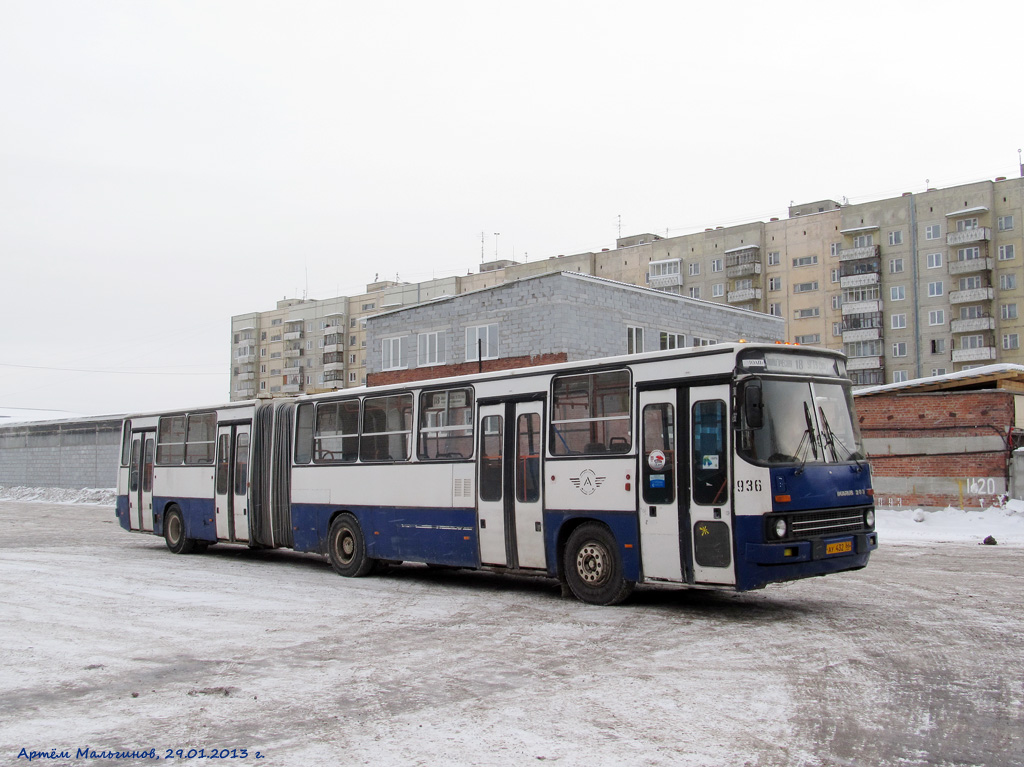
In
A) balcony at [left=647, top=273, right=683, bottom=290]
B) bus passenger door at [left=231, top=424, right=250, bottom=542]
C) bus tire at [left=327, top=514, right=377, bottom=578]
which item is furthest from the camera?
balcony at [left=647, top=273, right=683, bottom=290]

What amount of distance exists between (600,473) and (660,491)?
3.02ft

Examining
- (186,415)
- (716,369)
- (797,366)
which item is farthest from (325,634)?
(186,415)

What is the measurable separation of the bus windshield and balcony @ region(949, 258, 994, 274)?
6493 cm

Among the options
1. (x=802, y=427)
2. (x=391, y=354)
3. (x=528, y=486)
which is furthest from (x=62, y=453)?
(x=802, y=427)

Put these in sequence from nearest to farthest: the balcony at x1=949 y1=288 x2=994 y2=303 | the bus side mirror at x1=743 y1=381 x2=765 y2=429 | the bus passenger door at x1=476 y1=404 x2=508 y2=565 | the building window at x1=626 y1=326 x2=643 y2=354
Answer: the bus side mirror at x1=743 y1=381 x2=765 y2=429
the bus passenger door at x1=476 y1=404 x2=508 y2=565
the building window at x1=626 y1=326 x2=643 y2=354
the balcony at x1=949 y1=288 x2=994 y2=303

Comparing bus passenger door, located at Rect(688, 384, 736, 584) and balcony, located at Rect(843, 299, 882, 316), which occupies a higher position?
balcony, located at Rect(843, 299, 882, 316)

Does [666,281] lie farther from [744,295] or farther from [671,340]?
[671,340]

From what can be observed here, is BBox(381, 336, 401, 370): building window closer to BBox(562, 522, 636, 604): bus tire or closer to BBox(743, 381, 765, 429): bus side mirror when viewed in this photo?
BBox(562, 522, 636, 604): bus tire

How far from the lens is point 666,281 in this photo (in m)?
82.3

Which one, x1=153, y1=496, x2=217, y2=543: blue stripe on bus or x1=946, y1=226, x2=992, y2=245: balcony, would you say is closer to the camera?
x1=153, y1=496, x2=217, y2=543: blue stripe on bus

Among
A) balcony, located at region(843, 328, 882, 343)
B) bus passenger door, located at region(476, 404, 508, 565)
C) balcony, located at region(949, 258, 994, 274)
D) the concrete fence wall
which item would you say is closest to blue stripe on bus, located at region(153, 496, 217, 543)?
bus passenger door, located at region(476, 404, 508, 565)

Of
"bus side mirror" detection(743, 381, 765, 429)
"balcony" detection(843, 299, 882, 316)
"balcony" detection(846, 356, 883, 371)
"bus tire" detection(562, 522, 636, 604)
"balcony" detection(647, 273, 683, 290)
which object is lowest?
"bus tire" detection(562, 522, 636, 604)

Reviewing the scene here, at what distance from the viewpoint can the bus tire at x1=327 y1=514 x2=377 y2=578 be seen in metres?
14.8

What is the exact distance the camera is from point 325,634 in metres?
9.66
